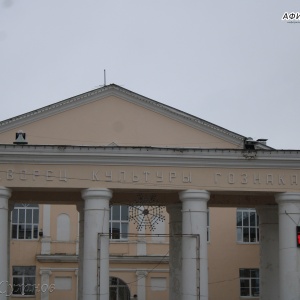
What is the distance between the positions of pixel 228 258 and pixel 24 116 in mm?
14699

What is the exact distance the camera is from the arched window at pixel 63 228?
168ft

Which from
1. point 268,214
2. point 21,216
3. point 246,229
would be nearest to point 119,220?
point 21,216

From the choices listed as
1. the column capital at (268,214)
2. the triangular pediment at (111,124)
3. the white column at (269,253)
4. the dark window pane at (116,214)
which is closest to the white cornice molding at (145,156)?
the column capital at (268,214)

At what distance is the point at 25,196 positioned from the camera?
104ft

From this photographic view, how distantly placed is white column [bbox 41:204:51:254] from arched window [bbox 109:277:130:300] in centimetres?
418

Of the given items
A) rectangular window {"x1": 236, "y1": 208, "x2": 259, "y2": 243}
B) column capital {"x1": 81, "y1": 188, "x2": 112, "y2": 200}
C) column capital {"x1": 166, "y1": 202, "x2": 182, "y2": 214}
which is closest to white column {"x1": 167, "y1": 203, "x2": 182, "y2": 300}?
column capital {"x1": 166, "y1": 202, "x2": 182, "y2": 214}

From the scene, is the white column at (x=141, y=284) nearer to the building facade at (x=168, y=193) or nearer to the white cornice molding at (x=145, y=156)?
the building facade at (x=168, y=193)

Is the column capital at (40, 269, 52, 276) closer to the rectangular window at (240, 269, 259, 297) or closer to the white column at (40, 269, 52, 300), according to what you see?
the white column at (40, 269, 52, 300)

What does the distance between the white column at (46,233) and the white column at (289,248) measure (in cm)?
2448

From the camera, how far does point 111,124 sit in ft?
157

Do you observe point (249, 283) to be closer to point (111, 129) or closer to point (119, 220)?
point (119, 220)

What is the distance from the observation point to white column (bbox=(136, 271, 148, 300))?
51.4m

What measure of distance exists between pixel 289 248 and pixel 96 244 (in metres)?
6.26

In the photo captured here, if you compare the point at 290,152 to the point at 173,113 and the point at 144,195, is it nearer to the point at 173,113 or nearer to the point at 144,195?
the point at 144,195
